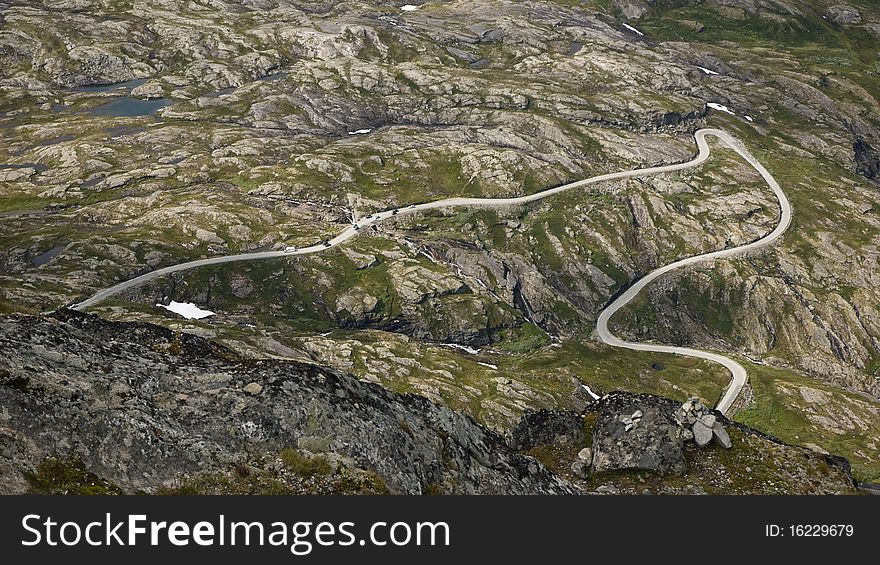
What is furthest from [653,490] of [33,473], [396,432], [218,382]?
[33,473]

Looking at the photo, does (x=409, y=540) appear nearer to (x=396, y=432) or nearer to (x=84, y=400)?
(x=396, y=432)

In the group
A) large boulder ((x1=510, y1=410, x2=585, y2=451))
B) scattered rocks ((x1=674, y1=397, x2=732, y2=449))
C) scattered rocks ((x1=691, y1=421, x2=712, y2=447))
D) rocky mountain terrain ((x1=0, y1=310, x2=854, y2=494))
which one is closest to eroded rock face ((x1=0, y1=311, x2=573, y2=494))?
rocky mountain terrain ((x1=0, y1=310, x2=854, y2=494))

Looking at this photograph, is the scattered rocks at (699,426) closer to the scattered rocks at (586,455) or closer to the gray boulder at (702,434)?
the gray boulder at (702,434)

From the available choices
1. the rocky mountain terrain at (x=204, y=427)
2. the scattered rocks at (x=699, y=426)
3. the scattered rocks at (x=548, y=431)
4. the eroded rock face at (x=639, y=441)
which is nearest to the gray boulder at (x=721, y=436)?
the scattered rocks at (x=699, y=426)

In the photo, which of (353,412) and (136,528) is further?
(353,412)

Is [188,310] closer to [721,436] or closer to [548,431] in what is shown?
→ [548,431]

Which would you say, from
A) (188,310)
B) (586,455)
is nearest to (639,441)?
(586,455)
